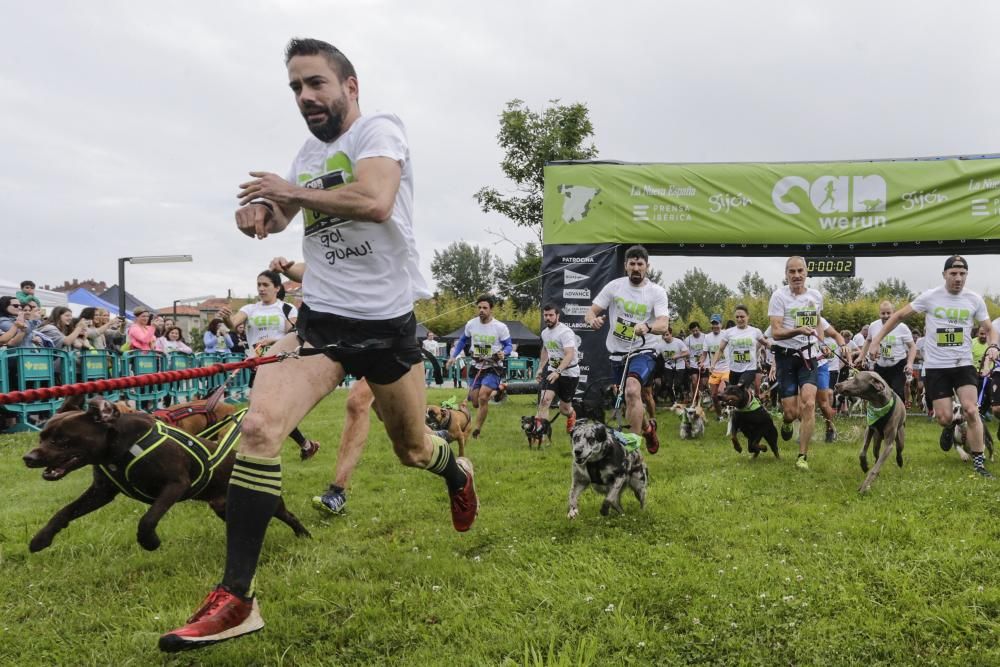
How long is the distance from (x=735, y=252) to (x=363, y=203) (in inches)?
482

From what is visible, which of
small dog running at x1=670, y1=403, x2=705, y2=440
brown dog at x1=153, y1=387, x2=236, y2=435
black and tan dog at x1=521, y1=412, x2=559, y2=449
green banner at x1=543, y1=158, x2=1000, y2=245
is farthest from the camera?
green banner at x1=543, y1=158, x2=1000, y2=245

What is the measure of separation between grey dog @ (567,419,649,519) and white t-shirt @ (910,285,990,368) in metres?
4.05

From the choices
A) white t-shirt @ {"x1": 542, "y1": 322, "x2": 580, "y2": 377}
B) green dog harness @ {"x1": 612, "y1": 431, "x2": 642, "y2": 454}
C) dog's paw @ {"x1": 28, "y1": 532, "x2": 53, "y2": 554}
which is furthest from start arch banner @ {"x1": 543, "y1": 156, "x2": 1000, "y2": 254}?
dog's paw @ {"x1": 28, "y1": 532, "x2": 53, "y2": 554}

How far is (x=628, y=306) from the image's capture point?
725cm

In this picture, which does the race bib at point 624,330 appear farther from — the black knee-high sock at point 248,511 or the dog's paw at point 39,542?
the dog's paw at point 39,542

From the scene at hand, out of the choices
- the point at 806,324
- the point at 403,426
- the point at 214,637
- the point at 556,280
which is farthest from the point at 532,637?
the point at 556,280

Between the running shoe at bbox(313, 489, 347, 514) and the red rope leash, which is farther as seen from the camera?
the running shoe at bbox(313, 489, 347, 514)

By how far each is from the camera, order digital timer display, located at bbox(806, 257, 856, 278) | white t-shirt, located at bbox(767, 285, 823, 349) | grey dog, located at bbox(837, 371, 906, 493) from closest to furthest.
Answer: grey dog, located at bbox(837, 371, 906, 493)
white t-shirt, located at bbox(767, 285, 823, 349)
digital timer display, located at bbox(806, 257, 856, 278)

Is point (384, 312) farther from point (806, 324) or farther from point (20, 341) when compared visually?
point (20, 341)

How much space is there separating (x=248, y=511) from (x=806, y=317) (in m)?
7.02

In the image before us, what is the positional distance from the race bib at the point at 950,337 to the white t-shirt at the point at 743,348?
451 centimetres

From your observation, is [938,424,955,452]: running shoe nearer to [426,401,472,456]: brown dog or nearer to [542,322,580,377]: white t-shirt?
[542,322,580,377]: white t-shirt

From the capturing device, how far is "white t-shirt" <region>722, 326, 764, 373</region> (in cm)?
1167

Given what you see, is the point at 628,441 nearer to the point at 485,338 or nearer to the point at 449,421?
the point at 449,421
